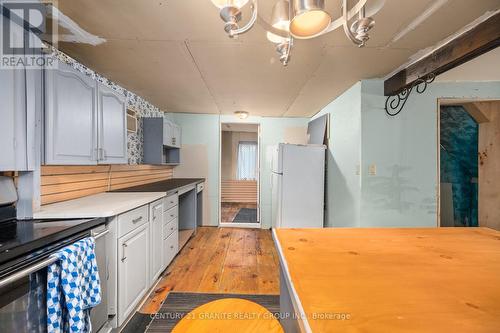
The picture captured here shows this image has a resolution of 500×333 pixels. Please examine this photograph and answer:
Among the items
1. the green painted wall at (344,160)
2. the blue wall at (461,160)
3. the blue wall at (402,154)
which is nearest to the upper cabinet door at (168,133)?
the green painted wall at (344,160)

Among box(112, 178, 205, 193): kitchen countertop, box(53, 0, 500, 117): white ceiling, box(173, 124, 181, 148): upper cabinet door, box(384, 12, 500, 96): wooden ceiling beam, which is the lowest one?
box(112, 178, 205, 193): kitchen countertop

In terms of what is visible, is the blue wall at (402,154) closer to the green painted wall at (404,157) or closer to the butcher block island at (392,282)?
the green painted wall at (404,157)

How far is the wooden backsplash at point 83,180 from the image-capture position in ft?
5.33

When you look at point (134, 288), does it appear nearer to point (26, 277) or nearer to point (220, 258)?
point (26, 277)

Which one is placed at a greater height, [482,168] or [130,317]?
[482,168]

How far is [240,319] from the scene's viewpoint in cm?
75

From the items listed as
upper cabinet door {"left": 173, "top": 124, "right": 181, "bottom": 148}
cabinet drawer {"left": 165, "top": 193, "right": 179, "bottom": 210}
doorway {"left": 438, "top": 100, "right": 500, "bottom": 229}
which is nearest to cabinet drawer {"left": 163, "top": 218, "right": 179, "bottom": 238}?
cabinet drawer {"left": 165, "top": 193, "right": 179, "bottom": 210}

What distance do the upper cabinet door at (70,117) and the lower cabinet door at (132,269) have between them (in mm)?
712

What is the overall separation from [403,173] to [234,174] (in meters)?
5.51

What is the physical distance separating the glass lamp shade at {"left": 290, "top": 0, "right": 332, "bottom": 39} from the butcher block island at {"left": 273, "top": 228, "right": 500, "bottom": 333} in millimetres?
956

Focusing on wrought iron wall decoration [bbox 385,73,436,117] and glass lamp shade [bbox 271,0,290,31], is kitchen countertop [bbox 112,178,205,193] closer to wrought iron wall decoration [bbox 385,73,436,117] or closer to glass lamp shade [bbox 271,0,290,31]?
glass lamp shade [bbox 271,0,290,31]

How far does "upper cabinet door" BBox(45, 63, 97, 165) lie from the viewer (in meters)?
1.34

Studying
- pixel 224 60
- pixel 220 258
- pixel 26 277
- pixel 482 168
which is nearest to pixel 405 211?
pixel 482 168

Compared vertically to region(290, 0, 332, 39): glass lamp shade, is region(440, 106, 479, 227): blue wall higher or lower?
lower
